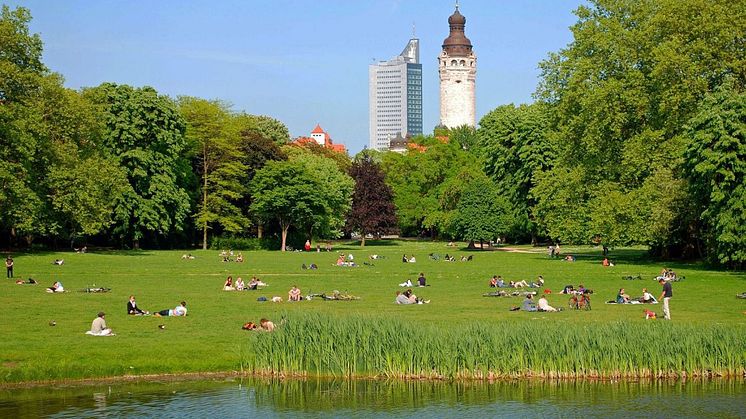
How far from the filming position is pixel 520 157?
96312 mm

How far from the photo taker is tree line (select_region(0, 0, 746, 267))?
58.0 m

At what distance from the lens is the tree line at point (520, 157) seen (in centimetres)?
5797

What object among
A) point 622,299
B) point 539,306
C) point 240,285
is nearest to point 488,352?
point 539,306

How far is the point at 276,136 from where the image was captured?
125 metres

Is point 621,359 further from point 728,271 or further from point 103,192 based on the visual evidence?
point 103,192

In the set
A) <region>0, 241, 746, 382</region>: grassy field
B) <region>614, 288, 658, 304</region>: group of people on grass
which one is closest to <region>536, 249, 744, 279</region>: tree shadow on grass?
<region>0, 241, 746, 382</region>: grassy field

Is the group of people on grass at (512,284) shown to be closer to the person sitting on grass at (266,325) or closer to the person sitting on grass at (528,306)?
the person sitting on grass at (528,306)

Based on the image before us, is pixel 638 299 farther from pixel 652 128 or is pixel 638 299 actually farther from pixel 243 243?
pixel 243 243

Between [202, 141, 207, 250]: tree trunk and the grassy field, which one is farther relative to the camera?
[202, 141, 207, 250]: tree trunk

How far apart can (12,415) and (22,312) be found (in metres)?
12.7

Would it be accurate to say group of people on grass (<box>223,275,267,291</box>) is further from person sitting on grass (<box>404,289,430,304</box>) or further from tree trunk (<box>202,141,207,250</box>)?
tree trunk (<box>202,141,207,250</box>)

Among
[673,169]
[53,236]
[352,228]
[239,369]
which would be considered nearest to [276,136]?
[352,228]

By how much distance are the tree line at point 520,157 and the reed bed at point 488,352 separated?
25919 mm

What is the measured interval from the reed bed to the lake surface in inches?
16.4
